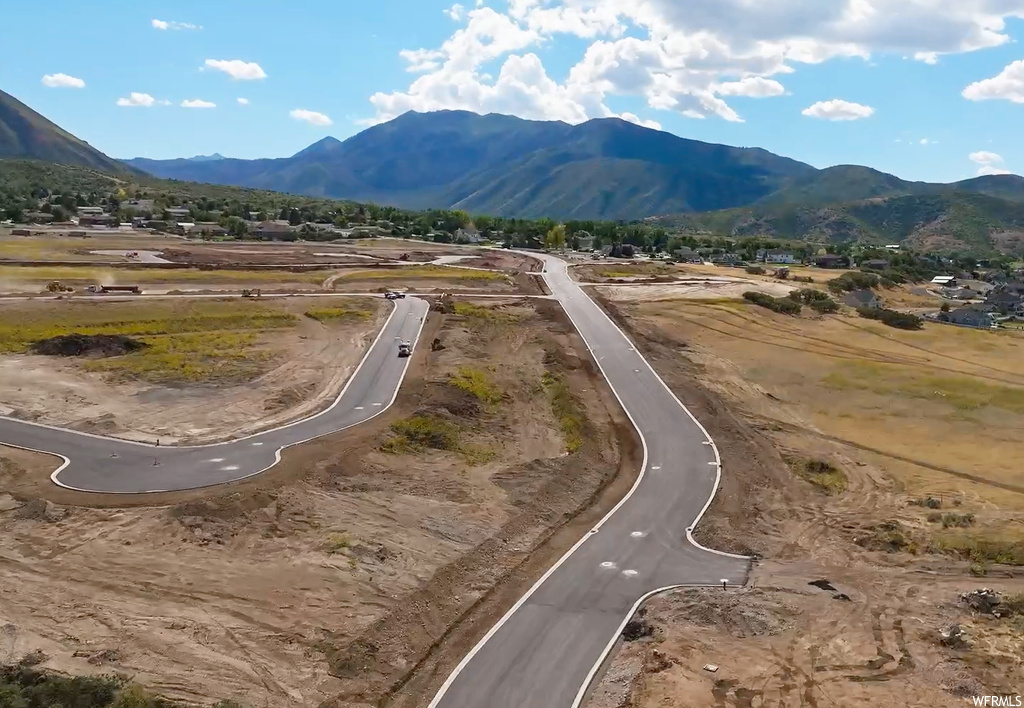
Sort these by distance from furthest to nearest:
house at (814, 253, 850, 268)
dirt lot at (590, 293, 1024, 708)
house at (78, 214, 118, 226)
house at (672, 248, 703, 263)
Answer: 1. house at (814, 253, 850, 268)
2. house at (672, 248, 703, 263)
3. house at (78, 214, 118, 226)
4. dirt lot at (590, 293, 1024, 708)

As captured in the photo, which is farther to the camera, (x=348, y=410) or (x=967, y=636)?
(x=348, y=410)

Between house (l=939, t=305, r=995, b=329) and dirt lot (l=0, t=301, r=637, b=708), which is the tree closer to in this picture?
house (l=939, t=305, r=995, b=329)

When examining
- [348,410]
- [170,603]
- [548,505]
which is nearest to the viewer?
[170,603]

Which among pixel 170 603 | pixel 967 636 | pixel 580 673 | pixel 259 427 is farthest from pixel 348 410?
pixel 967 636

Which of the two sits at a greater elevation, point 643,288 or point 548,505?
point 643,288

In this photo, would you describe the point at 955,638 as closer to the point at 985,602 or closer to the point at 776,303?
the point at 985,602

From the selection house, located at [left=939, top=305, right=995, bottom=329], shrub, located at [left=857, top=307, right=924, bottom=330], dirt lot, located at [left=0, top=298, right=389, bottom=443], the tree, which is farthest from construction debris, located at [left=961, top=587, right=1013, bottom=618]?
the tree

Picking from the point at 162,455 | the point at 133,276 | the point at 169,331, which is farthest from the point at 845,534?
the point at 133,276

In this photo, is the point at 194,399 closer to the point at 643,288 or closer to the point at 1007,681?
the point at 1007,681
